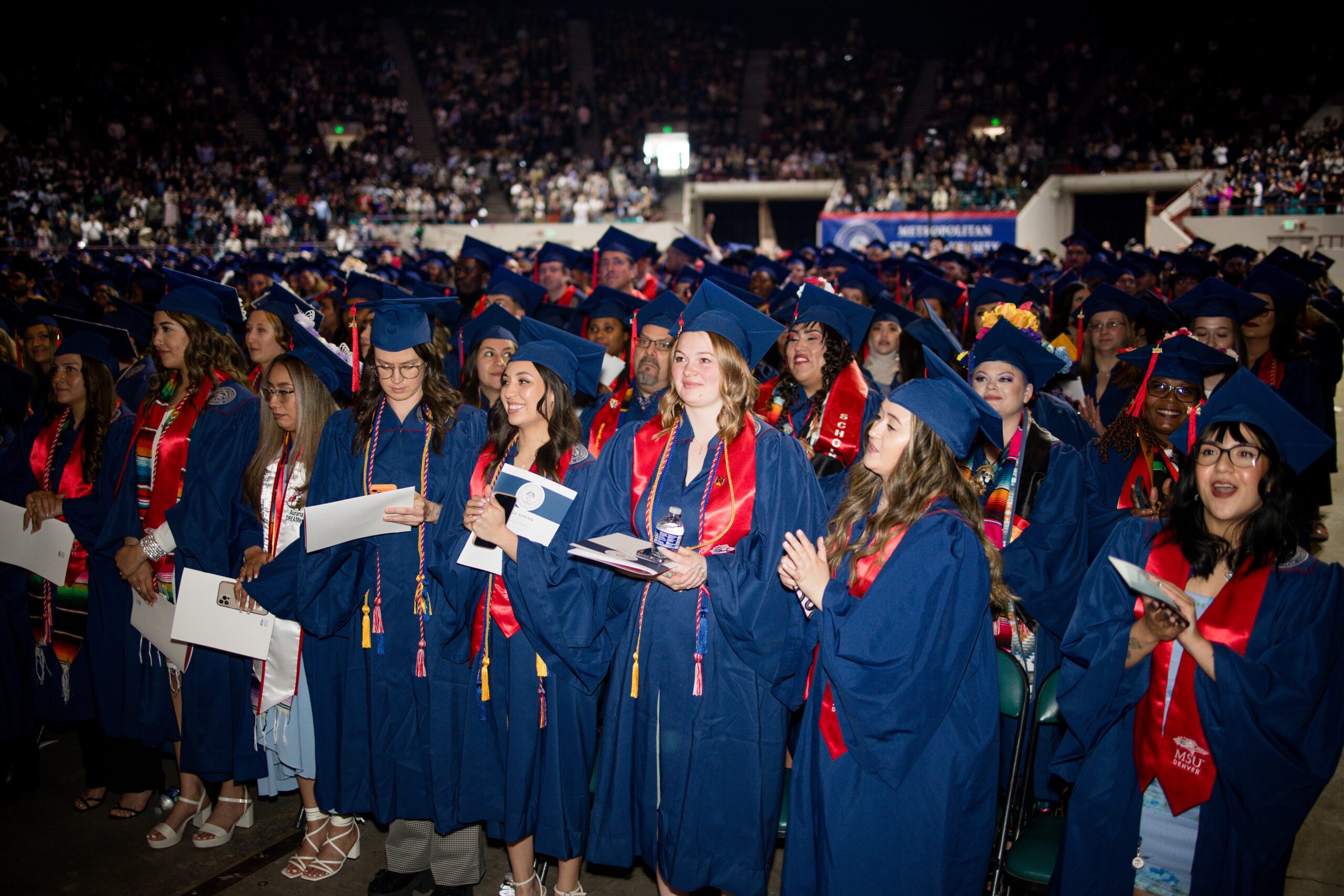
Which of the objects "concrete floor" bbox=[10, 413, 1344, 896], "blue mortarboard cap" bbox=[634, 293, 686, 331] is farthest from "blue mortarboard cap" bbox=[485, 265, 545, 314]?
"concrete floor" bbox=[10, 413, 1344, 896]

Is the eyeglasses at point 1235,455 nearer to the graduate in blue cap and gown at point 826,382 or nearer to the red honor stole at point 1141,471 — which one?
the red honor stole at point 1141,471

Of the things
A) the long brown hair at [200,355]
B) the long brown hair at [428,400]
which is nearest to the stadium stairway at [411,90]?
the long brown hair at [200,355]

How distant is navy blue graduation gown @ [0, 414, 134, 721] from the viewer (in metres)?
3.95

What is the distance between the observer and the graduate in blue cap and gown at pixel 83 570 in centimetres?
397

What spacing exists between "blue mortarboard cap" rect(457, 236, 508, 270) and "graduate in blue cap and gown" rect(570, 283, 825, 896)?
573 cm

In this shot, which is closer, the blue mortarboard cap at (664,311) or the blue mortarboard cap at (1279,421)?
the blue mortarboard cap at (1279,421)

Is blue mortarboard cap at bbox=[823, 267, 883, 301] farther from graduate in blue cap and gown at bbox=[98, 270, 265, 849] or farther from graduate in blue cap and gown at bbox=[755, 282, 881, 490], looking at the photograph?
graduate in blue cap and gown at bbox=[98, 270, 265, 849]

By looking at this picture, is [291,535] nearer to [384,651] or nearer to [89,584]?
[384,651]

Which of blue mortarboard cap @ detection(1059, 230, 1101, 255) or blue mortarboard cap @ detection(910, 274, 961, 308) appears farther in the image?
blue mortarboard cap @ detection(1059, 230, 1101, 255)

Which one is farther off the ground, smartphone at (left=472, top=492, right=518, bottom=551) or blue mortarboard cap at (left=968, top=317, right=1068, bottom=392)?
blue mortarboard cap at (left=968, top=317, right=1068, bottom=392)

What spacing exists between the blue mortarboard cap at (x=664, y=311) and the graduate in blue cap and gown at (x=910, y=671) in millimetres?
2533

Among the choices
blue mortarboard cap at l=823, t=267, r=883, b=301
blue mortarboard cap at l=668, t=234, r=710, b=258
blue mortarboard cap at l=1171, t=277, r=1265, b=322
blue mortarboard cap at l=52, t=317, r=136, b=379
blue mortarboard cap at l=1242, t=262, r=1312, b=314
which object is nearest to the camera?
blue mortarboard cap at l=52, t=317, r=136, b=379

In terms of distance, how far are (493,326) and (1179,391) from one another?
3.45m

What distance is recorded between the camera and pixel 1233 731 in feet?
8.05
